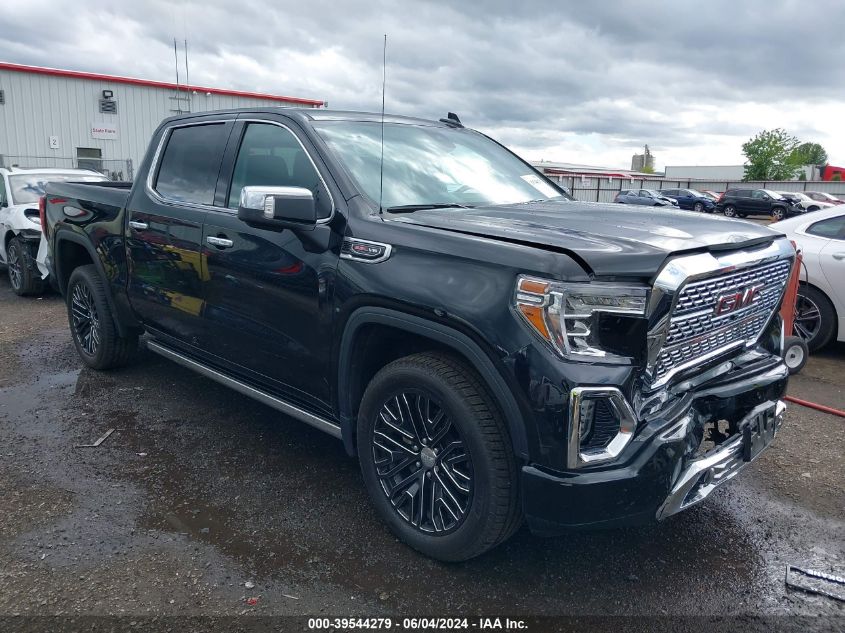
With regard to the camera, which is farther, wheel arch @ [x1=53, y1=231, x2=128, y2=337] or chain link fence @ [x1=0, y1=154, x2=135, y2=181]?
chain link fence @ [x1=0, y1=154, x2=135, y2=181]

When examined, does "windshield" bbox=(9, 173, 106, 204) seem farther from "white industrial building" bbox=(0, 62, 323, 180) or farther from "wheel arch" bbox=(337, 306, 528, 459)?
"white industrial building" bbox=(0, 62, 323, 180)

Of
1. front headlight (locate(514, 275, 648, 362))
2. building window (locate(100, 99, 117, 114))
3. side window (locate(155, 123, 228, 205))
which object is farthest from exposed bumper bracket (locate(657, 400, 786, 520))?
building window (locate(100, 99, 117, 114))

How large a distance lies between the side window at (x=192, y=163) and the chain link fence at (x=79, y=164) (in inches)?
603

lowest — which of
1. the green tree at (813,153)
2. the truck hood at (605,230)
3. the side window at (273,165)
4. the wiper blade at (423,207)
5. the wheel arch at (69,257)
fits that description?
the wheel arch at (69,257)

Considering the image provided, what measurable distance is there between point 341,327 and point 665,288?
1425 mm

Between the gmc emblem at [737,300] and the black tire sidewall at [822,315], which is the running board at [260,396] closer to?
the gmc emblem at [737,300]

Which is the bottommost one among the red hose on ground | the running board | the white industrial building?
the red hose on ground

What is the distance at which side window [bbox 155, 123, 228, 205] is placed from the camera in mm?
4070

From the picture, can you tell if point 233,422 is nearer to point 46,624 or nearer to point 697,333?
point 46,624

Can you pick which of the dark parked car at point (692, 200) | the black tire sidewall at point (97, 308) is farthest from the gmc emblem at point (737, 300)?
the dark parked car at point (692, 200)

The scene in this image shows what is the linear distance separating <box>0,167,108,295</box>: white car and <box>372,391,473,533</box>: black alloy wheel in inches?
277

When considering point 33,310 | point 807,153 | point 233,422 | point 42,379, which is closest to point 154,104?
point 33,310

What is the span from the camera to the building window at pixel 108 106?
2269 centimetres

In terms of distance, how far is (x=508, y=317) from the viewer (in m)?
2.47
